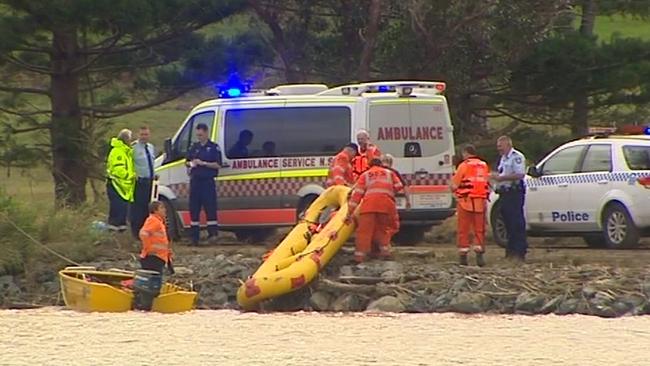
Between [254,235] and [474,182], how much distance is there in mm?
5419

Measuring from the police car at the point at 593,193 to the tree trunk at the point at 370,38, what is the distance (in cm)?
908

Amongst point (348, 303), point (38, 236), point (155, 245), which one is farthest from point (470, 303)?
point (38, 236)

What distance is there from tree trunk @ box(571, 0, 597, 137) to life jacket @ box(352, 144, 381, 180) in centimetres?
1176

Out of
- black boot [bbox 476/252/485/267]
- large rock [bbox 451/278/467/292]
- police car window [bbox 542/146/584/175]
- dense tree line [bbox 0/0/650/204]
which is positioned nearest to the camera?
large rock [bbox 451/278/467/292]

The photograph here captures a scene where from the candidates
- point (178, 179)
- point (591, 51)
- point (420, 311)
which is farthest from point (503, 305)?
point (591, 51)

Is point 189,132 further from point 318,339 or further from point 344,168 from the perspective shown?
point 318,339

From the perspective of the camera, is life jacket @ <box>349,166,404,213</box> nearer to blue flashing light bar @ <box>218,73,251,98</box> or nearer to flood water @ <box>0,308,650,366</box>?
flood water @ <box>0,308,650,366</box>

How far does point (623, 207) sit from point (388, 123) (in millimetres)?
3576

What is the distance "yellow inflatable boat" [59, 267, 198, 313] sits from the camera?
57.6 feet

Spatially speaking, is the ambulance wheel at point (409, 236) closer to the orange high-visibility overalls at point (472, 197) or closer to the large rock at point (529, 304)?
the orange high-visibility overalls at point (472, 197)

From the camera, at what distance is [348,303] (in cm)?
1817

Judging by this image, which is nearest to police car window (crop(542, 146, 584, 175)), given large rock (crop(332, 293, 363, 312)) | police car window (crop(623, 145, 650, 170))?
police car window (crop(623, 145, 650, 170))

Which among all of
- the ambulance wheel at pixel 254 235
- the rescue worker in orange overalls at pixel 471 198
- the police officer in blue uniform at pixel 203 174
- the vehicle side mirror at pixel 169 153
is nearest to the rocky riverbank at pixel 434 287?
→ the rescue worker in orange overalls at pixel 471 198

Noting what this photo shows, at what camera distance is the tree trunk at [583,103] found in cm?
3134
